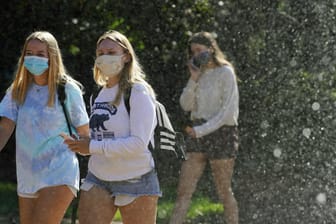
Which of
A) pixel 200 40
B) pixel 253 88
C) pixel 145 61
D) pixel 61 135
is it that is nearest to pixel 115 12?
pixel 145 61

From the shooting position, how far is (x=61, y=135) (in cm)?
616

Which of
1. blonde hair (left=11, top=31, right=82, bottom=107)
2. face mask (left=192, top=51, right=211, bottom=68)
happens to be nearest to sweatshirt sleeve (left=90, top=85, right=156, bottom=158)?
blonde hair (left=11, top=31, right=82, bottom=107)

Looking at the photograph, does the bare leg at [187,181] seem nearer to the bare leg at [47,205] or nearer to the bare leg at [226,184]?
the bare leg at [226,184]

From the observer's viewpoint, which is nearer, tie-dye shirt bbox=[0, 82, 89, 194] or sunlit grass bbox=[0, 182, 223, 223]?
tie-dye shirt bbox=[0, 82, 89, 194]

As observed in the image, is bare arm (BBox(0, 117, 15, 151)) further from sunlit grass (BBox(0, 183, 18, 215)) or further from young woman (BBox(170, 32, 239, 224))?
sunlit grass (BBox(0, 183, 18, 215))

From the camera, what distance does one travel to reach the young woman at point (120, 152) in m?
5.96

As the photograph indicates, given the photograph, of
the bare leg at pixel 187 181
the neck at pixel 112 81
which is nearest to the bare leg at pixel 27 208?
the neck at pixel 112 81

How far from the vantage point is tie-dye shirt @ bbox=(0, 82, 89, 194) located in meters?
6.43

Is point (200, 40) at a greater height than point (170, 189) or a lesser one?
greater

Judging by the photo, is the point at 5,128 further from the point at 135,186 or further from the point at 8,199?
the point at 8,199

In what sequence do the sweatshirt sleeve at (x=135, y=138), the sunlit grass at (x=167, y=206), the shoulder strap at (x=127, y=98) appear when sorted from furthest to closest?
the sunlit grass at (x=167, y=206)
the shoulder strap at (x=127, y=98)
the sweatshirt sleeve at (x=135, y=138)

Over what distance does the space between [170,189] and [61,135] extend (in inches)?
321

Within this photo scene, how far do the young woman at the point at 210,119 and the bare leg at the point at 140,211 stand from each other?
2.76m

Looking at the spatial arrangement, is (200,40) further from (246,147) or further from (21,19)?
(21,19)
